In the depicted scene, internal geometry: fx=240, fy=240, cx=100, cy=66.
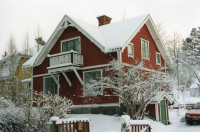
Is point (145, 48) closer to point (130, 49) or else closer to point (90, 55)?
point (130, 49)

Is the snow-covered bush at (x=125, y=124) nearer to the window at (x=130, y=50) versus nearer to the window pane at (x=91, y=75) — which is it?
the window pane at (x=91, y=75)

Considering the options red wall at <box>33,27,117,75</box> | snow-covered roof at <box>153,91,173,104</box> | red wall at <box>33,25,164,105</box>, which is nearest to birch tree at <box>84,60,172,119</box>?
snow-covered roof at <box>153,91,173,104</box>

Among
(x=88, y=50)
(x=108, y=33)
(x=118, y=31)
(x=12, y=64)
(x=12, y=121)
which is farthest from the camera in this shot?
(x=12, y=64)

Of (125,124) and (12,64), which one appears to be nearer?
(125,124)

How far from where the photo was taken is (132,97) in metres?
14.7

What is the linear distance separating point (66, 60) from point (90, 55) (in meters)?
1.96

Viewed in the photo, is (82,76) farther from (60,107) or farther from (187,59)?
(187,59)

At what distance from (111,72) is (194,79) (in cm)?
3843

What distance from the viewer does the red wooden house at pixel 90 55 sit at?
17.6 m

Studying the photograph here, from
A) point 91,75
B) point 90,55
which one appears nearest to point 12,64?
point 90,55

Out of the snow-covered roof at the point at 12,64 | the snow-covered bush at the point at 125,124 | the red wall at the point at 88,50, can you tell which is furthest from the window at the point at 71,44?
the snow-covered roof at the point at 12,64

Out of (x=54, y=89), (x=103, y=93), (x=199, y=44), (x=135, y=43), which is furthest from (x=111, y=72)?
(x=199, y=44)

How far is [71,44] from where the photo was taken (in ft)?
67.5

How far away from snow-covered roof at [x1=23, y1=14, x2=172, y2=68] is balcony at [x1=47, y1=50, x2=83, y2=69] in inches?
71.1
